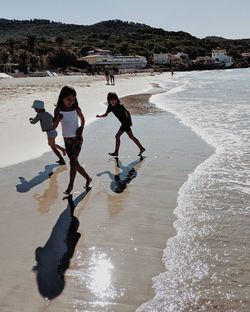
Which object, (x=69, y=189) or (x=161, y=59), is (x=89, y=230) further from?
(x=161, y=59)

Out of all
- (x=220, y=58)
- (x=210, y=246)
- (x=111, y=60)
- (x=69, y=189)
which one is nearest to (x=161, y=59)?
(x=220, y=58)

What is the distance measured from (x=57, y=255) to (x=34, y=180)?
281 centimetres

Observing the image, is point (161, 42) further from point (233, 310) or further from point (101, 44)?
point (233, 310)

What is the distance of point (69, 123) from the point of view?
6008 millimetres

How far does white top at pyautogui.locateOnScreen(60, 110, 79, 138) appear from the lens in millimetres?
6000

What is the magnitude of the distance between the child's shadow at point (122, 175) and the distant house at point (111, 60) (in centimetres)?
10382

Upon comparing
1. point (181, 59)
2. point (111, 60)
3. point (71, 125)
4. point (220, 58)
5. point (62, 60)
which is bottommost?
point (220, 58)

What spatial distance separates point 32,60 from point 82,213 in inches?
3593

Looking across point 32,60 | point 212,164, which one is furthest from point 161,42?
point 212,164

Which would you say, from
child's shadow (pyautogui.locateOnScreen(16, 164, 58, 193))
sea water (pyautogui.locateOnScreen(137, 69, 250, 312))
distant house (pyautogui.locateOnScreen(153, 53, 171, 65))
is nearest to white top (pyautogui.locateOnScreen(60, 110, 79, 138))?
child's shadow (pyautogui.locateOnScreen(16, 164, 58, 193))

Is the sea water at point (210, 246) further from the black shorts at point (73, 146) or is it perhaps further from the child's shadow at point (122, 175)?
the black shorts at point (73, 146)

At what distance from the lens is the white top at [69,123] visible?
600cm

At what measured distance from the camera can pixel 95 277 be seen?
361cm

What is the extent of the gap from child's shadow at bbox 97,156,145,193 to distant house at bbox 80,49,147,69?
341 feet
